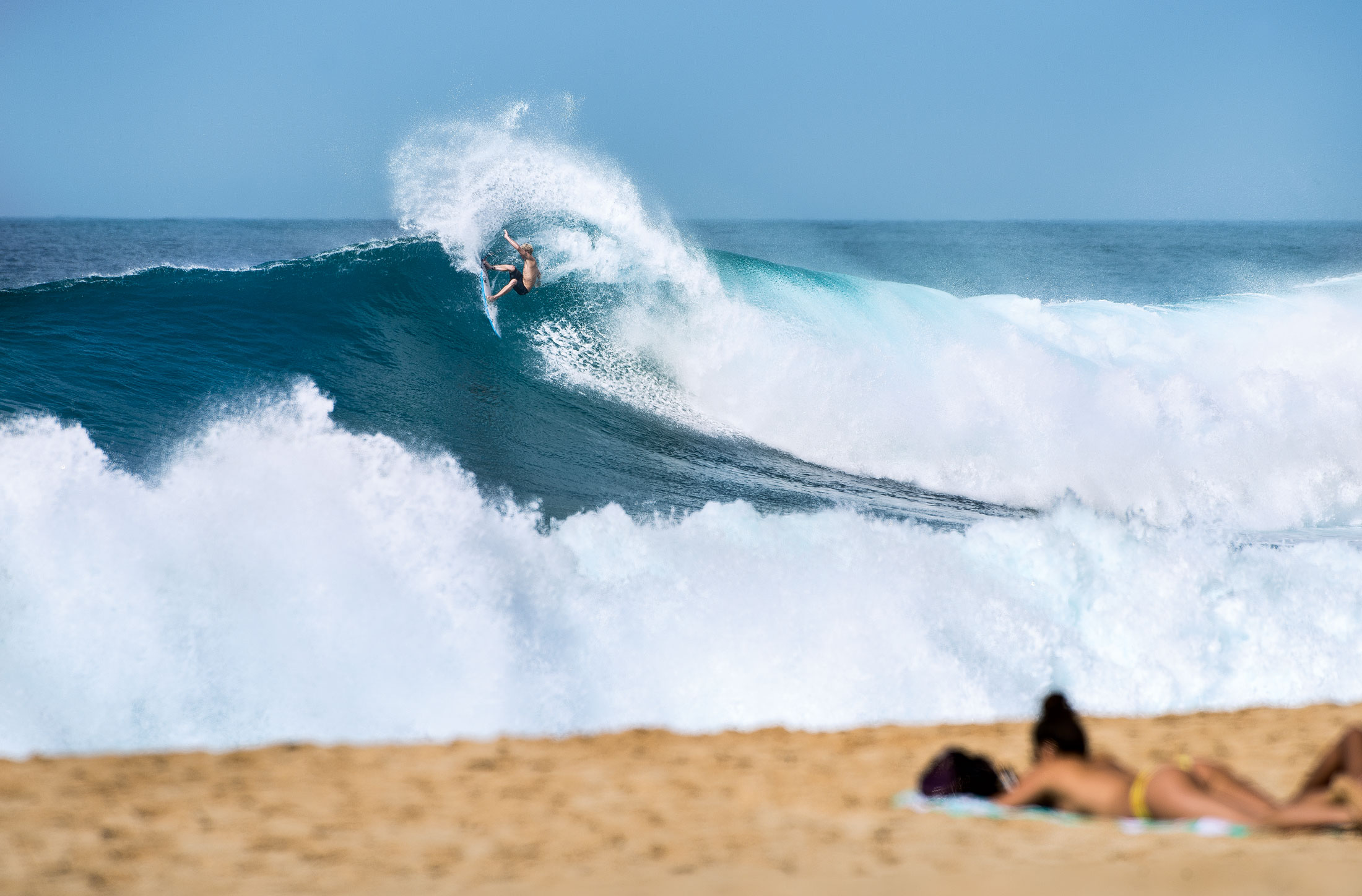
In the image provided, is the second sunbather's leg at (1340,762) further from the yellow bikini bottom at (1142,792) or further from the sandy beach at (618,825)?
the yellow bikini bottom at (1142,792)

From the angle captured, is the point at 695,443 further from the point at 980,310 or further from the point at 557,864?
the point at 557,864

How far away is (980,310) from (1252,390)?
427cm

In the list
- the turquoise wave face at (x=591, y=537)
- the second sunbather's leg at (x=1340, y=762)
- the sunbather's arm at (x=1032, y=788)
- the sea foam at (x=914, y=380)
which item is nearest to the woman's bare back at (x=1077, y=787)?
the sunbather's arm at (x=1032, y=788)

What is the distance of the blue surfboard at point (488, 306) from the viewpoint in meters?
12.9

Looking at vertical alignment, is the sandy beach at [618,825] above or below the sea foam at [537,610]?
below

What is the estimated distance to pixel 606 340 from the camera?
13.0 meters

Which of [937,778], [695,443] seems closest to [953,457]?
[695,443]

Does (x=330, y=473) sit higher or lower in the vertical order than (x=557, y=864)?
higher

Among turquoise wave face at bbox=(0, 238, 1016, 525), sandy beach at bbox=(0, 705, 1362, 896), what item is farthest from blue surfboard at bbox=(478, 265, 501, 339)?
sandy beach at bbox=(0, 705, 1362, 896)

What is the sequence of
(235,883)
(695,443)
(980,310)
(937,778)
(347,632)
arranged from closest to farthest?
(235,883)
(937,778)
(347,632)
(695,443)
(980,310)

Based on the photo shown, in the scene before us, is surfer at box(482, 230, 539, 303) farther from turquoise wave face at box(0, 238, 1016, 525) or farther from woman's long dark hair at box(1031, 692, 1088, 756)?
woman's long dark hair at box(1031, 692, 1088, 756)

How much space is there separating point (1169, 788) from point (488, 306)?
11.0 m

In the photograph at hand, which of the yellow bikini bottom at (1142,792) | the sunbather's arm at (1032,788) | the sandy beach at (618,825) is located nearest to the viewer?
the sandy beach at (618,825)

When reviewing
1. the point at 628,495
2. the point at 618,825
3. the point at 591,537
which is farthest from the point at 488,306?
the point at 618,825
